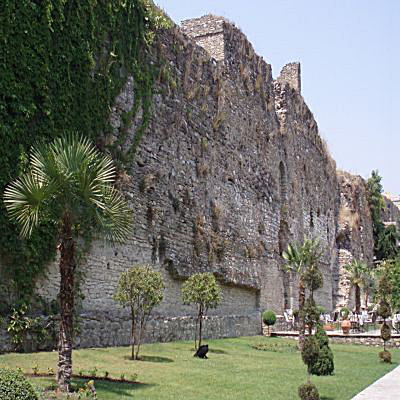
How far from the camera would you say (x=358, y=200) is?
45.1 m

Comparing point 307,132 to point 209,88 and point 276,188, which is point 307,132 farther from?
point 209,88

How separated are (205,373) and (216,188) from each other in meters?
11.9

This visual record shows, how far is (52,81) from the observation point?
50.0 feet

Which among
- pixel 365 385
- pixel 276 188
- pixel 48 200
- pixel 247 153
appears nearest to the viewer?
pixel 48 200

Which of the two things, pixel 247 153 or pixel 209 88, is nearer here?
pixel 209 88

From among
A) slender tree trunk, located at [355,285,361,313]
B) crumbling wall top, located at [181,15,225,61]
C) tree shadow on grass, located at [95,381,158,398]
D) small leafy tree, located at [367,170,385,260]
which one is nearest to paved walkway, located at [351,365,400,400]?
tree shadow on grass, located at [95,381,158,398]

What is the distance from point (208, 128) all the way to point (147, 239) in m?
6.84

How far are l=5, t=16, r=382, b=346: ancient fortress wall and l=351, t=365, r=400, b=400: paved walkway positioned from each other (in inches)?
250

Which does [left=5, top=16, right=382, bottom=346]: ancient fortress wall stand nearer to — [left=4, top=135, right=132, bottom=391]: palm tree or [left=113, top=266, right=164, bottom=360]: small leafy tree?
[left=113, top=266, right=164, bottom=360]: small leafy tree

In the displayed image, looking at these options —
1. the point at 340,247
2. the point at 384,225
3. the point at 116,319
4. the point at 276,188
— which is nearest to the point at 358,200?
the point at 340,247

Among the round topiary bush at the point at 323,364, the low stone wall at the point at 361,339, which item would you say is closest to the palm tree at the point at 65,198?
the round topiary bush at the point at 323,364

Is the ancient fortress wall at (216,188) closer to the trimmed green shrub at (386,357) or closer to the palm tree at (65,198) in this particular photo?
the palm tree at (65,198)

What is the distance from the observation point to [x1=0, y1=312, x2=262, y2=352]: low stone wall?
1496cm

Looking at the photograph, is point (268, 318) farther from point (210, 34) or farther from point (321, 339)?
point (321, 339)
